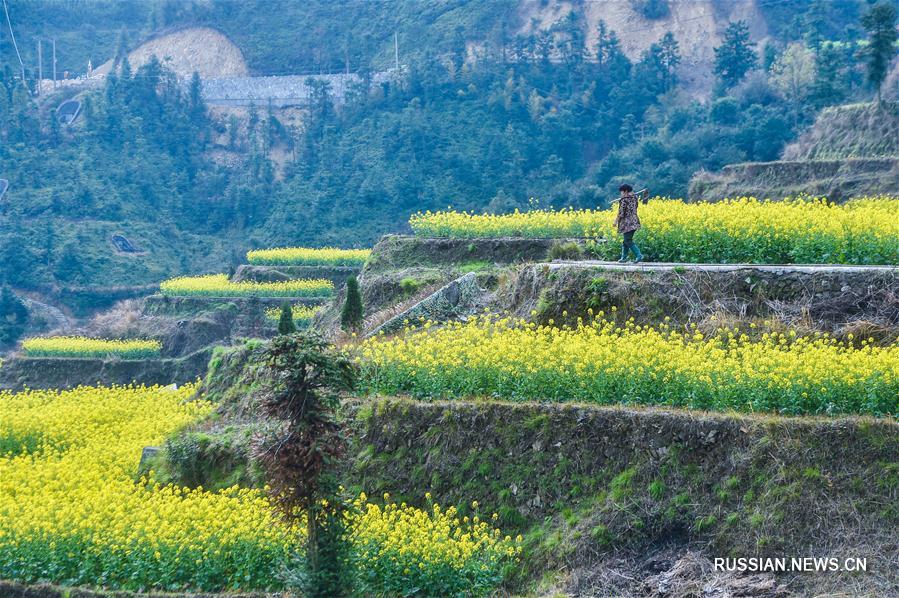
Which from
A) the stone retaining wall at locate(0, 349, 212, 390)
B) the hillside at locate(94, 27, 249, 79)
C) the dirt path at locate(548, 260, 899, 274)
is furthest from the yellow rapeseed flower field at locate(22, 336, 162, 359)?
the hillside at locate(94, 27, 249, 79)

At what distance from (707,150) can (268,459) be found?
35909mm

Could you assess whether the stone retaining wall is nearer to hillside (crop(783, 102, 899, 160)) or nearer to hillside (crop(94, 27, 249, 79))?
hillside (crop(783, 102, 899, 160))

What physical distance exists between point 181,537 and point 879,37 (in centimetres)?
3045

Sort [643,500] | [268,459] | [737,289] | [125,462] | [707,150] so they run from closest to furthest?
[268,459] → [643,500] → [737,289] → [125,462] → [707,150]

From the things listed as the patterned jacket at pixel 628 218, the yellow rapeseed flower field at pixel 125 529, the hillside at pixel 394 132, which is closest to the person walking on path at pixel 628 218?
the patterned jacket at pixel 628 218

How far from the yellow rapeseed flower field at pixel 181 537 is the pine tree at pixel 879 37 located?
1068 inches

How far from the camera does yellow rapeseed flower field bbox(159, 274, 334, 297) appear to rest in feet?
124

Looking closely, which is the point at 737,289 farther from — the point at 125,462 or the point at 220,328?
the point at 220,328

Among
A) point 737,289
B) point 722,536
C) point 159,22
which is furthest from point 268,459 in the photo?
point 159,22

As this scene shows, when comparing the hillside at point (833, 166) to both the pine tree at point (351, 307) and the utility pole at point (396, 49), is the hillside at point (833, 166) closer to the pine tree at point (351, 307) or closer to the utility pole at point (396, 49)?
the pine tree at point (351, 307)

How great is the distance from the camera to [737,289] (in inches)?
667

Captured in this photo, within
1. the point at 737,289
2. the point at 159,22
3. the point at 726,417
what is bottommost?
the point at 726,417

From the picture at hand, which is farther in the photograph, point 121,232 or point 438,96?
point 438,96

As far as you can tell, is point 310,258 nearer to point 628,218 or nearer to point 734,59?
point 628,218
